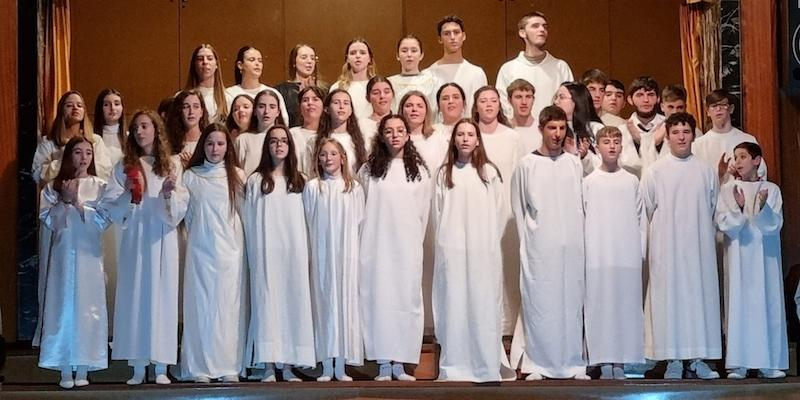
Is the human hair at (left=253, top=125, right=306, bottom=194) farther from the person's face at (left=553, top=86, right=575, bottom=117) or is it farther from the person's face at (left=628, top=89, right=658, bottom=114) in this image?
the person's face at (left=628, top=89, right=658, bottom=114)

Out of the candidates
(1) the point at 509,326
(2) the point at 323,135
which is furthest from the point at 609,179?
(2) the point at 323,135

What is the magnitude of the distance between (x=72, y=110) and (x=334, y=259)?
168 cm

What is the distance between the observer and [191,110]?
7.78 m

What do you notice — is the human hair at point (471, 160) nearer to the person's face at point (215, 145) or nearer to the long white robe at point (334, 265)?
the long white robe at point (334, 265)

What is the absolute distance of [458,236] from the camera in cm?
758

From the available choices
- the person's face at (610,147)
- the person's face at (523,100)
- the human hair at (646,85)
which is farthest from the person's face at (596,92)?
the person's face at (610,147)

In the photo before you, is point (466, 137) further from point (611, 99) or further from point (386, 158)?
point (611, 99)

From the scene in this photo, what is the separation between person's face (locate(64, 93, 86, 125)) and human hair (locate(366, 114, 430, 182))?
63.6 inches

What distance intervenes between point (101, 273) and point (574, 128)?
2672 mm

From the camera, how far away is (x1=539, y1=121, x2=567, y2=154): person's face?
25.0 ft

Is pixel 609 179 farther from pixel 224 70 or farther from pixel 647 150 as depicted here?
pixel 224 70

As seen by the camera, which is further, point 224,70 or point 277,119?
point 224,70

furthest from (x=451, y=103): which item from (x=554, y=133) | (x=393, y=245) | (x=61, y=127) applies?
(x=61, y=127)

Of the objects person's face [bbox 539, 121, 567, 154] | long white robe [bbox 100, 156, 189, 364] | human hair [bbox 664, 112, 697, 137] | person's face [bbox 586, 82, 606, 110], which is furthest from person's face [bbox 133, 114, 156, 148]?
human hair [bbox 664, 112, 697, 137]
